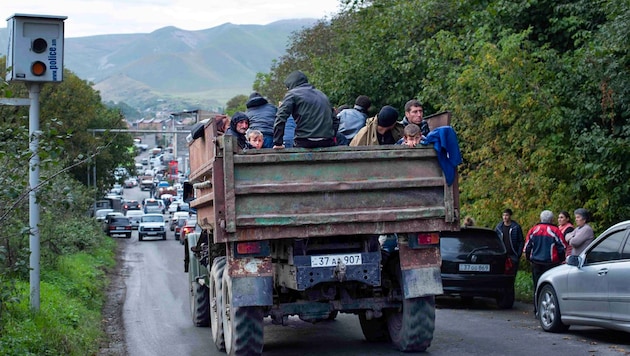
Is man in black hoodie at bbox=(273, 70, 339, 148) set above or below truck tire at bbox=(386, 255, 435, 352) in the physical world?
above

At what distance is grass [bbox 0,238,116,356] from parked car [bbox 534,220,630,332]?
18.9 feet

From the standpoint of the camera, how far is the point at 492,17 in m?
22.5

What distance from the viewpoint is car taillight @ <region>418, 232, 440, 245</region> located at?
9.88 metres

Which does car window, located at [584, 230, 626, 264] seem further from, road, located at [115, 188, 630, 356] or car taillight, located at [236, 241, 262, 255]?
car taillight, located at [236, 241, 262, 255]

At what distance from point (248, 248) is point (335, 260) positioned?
898mm

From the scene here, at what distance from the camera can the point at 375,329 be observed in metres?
11.3

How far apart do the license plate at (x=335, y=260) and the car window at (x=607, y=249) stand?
317 cm

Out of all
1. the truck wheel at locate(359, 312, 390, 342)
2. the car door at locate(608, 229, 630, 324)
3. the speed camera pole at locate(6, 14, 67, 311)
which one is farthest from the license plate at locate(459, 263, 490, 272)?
the speed camera pole at locate(6, 14, 67, 311)

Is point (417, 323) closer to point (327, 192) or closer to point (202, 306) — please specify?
point (327, 192)

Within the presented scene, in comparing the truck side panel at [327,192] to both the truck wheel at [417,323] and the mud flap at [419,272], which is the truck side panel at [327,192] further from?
the truck wheel at [417,323]

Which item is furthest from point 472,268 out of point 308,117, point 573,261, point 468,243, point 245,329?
point 245,329

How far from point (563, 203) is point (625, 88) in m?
2.91

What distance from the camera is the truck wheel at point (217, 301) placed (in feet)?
34.6

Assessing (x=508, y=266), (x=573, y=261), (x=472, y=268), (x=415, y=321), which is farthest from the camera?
(x=508, y=266)
